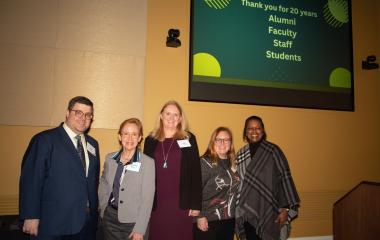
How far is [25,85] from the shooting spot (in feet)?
8.75

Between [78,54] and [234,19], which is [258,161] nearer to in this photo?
[234,19]

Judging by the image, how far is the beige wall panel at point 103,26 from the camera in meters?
2.83

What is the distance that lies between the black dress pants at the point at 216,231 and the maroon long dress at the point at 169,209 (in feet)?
0.30

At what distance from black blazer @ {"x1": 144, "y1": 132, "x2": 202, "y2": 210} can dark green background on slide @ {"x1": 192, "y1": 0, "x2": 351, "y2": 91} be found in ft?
3.86

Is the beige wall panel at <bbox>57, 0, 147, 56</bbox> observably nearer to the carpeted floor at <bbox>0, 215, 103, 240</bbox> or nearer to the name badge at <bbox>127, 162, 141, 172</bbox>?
the name badge at <bbox>127, 162, 141, 172</bbox>

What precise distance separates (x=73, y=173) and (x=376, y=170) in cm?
401

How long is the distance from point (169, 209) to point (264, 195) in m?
0.97

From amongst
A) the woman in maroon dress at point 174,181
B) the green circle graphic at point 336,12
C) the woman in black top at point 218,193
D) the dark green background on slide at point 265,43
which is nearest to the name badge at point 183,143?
the woman in maroon dress at point 174,181

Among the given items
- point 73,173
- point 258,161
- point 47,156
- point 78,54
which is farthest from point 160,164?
point 78,54

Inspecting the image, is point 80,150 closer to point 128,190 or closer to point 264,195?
point 128,190

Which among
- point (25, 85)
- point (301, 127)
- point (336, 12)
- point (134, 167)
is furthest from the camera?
point (336, 12)

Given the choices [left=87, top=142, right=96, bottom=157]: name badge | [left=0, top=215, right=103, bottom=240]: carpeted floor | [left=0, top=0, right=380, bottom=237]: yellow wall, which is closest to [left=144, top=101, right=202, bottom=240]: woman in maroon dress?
[left=87, top=142, right=96, bottom=157]: name badge

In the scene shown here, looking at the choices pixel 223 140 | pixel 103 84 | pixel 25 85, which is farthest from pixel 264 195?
pixel 25 85

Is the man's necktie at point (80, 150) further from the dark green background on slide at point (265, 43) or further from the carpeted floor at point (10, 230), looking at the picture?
the dark green background on slide at point (265, 43)
